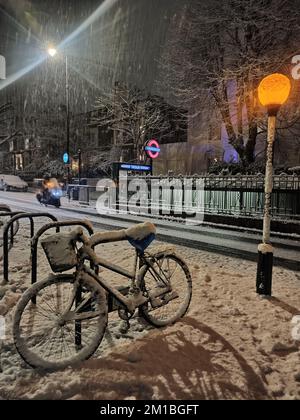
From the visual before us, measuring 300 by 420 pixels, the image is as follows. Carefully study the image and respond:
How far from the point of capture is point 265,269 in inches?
191

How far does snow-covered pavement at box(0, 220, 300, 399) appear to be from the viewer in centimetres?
272

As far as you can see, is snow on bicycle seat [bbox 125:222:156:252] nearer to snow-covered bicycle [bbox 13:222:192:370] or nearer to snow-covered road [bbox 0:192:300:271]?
snow-covered bicycle [bbox 13:222:192:370]

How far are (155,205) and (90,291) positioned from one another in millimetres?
11761

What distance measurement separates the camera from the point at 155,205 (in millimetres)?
14859

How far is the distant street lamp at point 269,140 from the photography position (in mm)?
4582

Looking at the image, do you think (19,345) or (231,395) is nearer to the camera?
(231,395)

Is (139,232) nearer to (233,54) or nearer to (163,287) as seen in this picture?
(163,287)

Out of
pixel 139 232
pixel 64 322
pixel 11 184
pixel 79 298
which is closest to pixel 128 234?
pixel 139 232

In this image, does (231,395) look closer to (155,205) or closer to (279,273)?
(279,273)

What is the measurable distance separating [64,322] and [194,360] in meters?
1.31

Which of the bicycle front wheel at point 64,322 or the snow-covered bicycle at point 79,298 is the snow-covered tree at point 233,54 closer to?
the snow-covered bicycle at point 79,298

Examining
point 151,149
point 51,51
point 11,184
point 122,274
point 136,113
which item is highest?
point 51,51

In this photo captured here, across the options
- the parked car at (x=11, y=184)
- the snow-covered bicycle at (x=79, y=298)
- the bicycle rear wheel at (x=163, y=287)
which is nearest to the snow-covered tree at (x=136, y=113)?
the parked car at (x=11, y=184)

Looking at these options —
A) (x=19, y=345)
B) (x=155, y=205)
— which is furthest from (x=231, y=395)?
(x=155, y=205)
